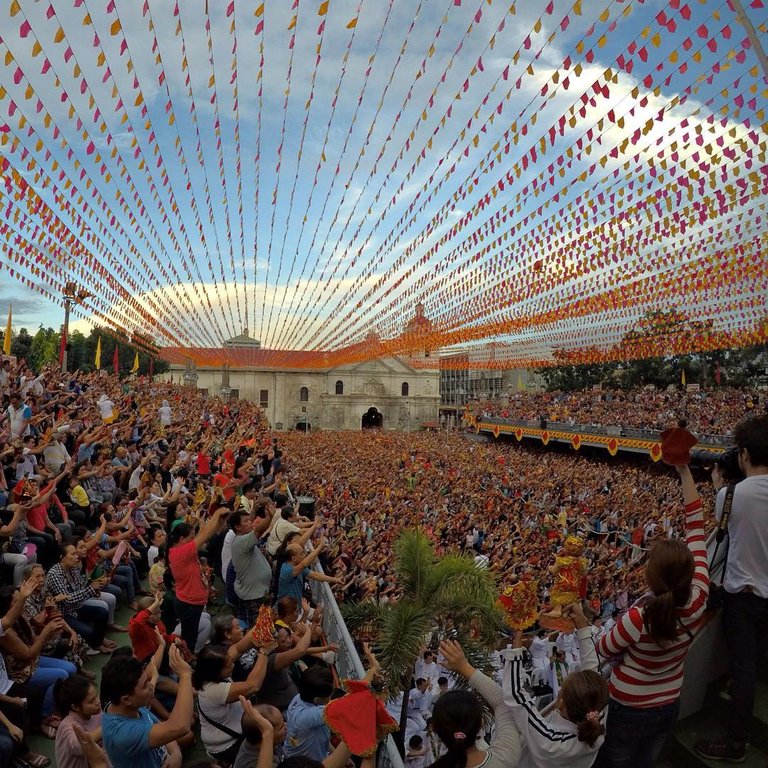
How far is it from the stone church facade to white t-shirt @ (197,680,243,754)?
6469 cm

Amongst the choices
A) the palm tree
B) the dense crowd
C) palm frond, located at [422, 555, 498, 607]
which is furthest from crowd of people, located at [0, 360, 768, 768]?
palm frond, located at [422, 555, 498, 607]

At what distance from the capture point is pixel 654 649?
2.54 m

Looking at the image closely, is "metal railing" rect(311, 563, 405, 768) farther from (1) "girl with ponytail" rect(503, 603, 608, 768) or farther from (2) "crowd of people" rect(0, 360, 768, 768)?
(1) "girl with ponytail" rect(503, 603, 608, 768)

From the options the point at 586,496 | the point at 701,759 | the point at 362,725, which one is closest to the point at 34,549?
the point at 362,725

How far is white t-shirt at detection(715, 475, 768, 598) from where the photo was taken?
2.77 m

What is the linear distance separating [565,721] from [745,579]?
1.10m

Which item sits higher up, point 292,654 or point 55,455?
point 55,455

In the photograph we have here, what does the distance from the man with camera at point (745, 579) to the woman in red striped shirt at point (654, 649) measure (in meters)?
0.23

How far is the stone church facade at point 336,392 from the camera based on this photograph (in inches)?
2704

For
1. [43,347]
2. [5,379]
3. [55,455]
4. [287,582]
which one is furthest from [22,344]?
[287,582]

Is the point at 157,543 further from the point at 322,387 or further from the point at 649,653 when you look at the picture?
the point at 322,387

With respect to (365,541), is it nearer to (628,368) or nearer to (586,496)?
(586,496)

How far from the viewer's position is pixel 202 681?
3.60 meters

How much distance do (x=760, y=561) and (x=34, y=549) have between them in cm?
546
